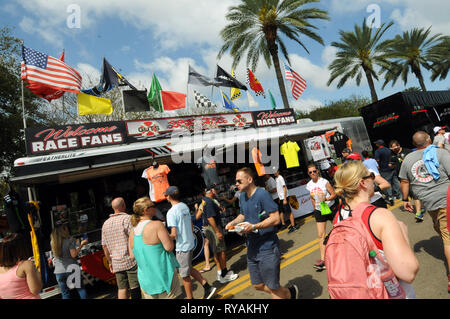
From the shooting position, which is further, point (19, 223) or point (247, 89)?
point (247, 89)

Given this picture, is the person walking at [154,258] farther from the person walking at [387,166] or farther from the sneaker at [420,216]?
the person walking at [387,166]

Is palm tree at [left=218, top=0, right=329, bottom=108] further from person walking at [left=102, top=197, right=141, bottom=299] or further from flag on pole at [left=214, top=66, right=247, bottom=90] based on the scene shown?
person walking at [left=102, top=197, right=141, bottom=299]

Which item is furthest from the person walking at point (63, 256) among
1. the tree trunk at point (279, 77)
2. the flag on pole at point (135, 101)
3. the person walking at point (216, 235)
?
the tree trunk at point (279, 77)

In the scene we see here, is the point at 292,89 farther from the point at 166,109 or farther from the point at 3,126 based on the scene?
the point at 3,126

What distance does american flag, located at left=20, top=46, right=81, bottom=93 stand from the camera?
6.95m

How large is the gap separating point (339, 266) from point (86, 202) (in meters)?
7.64

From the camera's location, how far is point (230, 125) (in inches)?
362

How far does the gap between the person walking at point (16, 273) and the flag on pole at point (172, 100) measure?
23.5 ft

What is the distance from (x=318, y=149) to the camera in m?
8.80

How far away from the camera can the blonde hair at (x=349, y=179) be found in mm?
1760

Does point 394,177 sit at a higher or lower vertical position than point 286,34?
lower

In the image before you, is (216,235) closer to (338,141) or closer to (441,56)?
(338,141)
